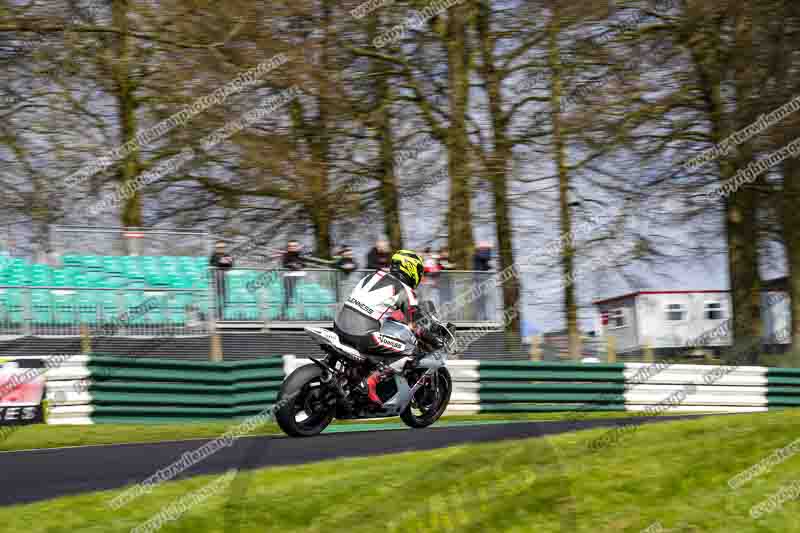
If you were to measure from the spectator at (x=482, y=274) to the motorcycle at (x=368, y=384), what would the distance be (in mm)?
7975

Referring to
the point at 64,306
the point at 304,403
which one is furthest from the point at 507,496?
the point at 64,306

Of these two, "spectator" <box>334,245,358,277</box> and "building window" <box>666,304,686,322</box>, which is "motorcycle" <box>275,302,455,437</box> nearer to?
"spectator" <box>334,245,358,277</box>

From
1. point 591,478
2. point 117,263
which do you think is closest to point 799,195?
point 117,263

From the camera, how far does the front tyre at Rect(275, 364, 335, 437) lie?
10.1m

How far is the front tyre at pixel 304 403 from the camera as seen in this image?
33.3 ft

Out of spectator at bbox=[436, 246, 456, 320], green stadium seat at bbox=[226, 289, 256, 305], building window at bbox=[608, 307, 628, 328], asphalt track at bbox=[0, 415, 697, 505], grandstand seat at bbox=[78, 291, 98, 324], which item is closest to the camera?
asphalt track at bbox=[0, 415, 697, 505]

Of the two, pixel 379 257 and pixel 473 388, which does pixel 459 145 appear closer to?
pixel 379 257

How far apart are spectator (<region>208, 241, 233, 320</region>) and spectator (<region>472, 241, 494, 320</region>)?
15.3ft

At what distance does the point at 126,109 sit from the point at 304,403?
9974 millimetres

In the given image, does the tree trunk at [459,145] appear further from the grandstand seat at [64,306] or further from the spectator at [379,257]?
the grandstand seat at [64,306]

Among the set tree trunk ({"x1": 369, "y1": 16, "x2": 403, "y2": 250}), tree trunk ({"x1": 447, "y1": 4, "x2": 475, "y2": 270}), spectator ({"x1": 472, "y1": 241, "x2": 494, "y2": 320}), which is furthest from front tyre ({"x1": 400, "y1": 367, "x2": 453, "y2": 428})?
tree trunk ({"x1": 369, "y1": 16, "x2": 403, "y2": 250})

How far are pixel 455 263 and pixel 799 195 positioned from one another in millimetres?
6569

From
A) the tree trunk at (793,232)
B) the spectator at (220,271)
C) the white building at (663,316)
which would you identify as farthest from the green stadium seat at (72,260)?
the white building at (663,316)

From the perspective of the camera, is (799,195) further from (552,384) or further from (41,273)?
(41,273)
